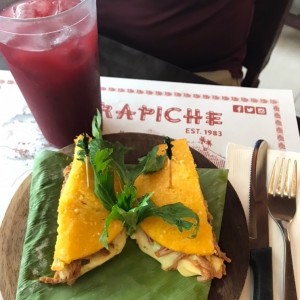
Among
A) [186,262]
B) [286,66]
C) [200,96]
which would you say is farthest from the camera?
[286,66]

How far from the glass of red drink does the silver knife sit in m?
0.41

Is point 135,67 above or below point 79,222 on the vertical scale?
above

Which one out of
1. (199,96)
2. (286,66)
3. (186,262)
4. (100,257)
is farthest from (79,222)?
(286,66)

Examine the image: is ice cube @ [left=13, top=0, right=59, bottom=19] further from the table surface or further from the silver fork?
the silver fork

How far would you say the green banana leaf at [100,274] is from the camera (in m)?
0.70

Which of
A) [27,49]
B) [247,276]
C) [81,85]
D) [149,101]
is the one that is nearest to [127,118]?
[149,101]

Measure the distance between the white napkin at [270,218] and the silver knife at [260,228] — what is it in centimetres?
2

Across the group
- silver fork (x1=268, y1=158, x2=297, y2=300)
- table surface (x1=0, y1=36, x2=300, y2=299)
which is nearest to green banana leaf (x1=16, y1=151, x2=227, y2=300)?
silver fork (x1=268, y1=158, x2=297, y2=300)

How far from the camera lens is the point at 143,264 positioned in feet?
2.45

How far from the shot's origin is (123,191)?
74cm

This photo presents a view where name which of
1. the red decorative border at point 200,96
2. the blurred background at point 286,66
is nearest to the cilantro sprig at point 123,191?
the red decorative border at point 200,96

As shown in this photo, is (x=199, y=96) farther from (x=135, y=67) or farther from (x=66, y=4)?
(x=66, y=4)

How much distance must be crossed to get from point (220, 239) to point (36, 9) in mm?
557

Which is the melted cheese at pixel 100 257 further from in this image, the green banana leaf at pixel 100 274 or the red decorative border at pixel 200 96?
the red decorative border at pixel 200 96
